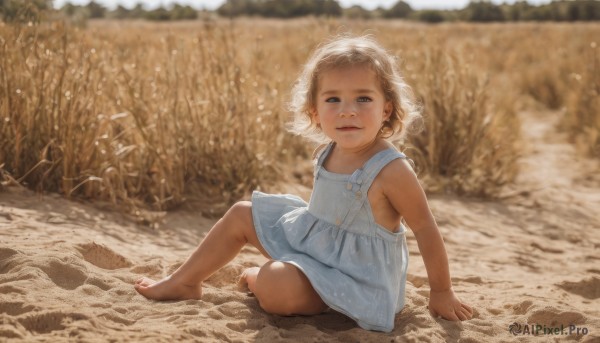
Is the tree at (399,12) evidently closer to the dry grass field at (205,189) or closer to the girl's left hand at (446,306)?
the dry grass field at (205,189)

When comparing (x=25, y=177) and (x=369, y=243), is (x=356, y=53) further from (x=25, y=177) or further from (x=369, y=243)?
(x=25, y=177)

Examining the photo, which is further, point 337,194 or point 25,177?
point 25,177

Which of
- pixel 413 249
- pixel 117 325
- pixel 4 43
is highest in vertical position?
pixel 4 43

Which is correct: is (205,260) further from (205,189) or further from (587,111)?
(587,111)

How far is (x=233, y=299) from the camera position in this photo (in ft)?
8.77

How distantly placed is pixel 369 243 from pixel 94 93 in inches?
77.4

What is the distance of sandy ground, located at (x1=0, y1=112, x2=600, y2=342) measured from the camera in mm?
2303

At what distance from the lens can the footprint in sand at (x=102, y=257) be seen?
10.1 ft

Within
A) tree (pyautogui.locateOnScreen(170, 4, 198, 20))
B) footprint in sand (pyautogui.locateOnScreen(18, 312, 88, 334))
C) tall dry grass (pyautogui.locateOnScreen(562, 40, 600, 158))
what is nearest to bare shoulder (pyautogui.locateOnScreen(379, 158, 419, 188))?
→ footprint in sand (pyautogui.locateOnScreen(18, 312, 88, 334))

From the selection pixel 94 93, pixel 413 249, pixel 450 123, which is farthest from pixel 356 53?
pixel 450 123

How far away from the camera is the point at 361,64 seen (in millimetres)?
2539

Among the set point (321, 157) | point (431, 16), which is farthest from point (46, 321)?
point (431, 16)

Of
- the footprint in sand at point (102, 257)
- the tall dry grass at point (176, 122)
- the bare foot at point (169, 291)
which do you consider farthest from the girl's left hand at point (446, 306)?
the tall dry grass at point (176, 122)

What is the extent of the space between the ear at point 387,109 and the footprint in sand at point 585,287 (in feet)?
3.92
